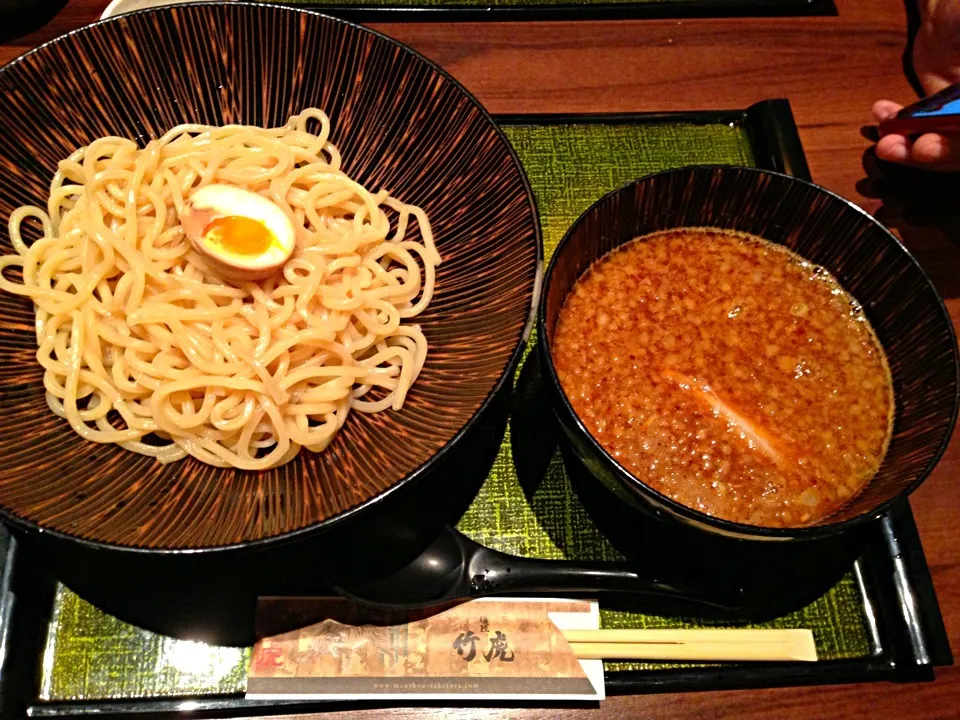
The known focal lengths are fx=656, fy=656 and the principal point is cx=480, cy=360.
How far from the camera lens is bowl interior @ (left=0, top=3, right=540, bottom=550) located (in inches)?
58.5

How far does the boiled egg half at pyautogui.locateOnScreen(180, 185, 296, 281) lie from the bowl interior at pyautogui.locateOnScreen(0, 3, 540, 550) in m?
0.38

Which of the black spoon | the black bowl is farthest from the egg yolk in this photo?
the black spoon

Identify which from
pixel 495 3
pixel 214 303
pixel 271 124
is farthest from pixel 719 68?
pixel 214 303

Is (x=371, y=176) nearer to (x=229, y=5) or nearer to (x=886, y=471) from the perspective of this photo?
(x=229, y=5)

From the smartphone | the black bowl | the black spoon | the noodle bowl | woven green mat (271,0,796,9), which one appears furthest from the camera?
woven green mat (271,0,796,9)

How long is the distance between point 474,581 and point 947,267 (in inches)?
77.8

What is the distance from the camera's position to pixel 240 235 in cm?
179

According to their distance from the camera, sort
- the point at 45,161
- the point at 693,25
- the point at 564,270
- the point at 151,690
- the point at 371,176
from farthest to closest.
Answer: the point at 693,25 < the point at 371,176 < the point at 45,161 < the point at 564,270 < the point at 151,690

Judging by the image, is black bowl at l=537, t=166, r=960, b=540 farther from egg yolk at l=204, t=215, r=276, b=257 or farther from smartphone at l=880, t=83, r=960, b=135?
egg yolk at l=204, t=215, r=276, b=257

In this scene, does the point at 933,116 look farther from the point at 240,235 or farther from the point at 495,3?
the point at 240,235

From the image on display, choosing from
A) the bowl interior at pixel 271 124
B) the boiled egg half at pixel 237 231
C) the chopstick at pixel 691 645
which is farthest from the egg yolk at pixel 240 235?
the chopstick at pixel 691 645

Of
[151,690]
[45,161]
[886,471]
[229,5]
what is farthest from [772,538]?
[45,161]

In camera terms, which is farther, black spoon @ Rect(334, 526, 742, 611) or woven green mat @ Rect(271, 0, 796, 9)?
woven green mat @ Rect(271, 0, 796, 9)

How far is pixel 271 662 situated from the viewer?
1523 millimetres
